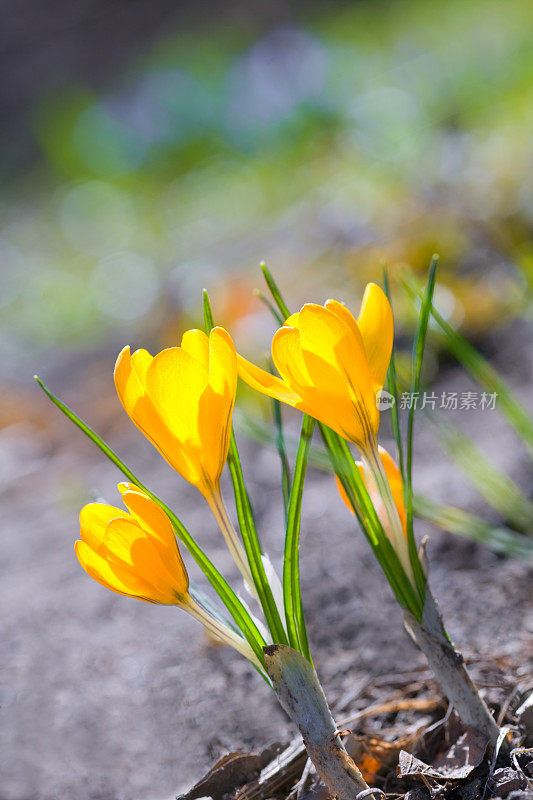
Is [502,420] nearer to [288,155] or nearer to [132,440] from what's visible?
[132,440]

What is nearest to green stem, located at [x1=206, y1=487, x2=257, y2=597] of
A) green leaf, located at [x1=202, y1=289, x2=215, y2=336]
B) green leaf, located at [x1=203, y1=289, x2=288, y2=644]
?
green leaf, located at [x1=203, y1=289, x2=288, y2=644]

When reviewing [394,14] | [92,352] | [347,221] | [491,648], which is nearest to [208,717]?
[491,648]

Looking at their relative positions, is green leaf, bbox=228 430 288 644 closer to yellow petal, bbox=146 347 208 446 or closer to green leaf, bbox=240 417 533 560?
yellow petal, bbox=146 347 208 446

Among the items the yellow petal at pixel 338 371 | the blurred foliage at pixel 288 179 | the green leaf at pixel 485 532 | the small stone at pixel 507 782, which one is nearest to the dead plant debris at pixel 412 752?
the small stone at pixel 507 782

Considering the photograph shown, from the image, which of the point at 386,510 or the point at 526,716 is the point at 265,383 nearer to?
the point at 386,510

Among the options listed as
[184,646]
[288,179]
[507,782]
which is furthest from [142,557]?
[288,179]

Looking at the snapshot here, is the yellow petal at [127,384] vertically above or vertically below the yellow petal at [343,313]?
above

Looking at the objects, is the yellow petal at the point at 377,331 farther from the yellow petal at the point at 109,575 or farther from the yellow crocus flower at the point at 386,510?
the yellow petal at the point at 109,575
